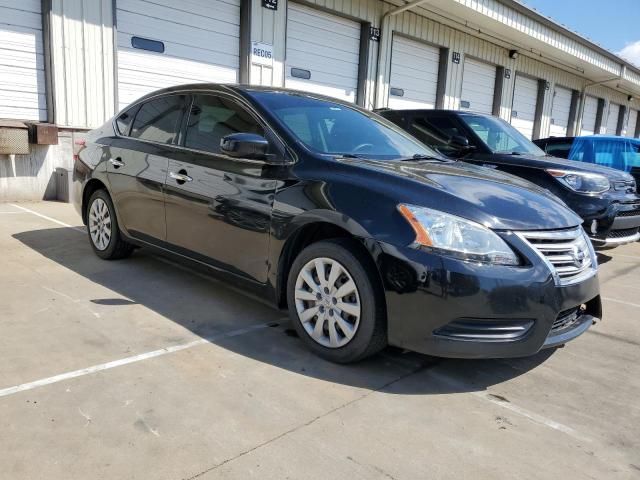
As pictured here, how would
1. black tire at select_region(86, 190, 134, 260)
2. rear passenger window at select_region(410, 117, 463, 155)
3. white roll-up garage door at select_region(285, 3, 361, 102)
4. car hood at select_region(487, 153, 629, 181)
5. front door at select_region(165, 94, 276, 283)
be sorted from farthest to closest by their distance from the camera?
1. white roll-up garage door at select_region(285, 3, 361, 102)
2. rear passenger window at select_region(410, 117, 463, 155)
3. car hood at select_region(487, 153, 629, 181)
4. black tire at select_region(86, 190, 134, 260)
5. front door at select_region(165, 94, 276, 283)

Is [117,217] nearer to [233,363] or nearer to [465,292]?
[233,363]

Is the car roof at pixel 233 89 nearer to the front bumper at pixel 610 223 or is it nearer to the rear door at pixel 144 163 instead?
the rear door at pixel 144 163

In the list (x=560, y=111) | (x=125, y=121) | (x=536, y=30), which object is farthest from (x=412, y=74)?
(x=125, y=121)

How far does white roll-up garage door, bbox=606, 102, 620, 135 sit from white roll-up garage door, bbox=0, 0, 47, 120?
2755 centimetres

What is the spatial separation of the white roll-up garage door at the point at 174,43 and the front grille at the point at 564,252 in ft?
26.7

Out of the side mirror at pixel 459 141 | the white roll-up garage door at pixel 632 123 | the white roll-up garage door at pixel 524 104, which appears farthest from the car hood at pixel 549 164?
the white roll-up garage door at pixel 632 123

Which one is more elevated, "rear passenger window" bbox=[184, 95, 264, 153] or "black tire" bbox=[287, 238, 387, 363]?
"rear passenger window" bbox=[184, 95, 264, 153]

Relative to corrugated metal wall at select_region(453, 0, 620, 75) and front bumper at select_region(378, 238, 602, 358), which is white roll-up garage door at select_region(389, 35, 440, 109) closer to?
corrugated metal wall at select_region(453, 0, 620, 75)

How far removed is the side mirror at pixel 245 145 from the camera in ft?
10.9

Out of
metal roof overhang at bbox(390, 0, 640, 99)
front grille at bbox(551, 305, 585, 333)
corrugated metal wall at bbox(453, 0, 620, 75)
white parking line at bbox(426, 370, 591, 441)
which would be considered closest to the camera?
white parking line at bbox(426, 370, 591, 441)

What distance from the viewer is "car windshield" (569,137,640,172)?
8.70 m

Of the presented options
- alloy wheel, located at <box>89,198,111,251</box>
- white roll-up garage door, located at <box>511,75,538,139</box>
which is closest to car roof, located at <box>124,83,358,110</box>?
alloy wheel, located at <box>89,198,111,251</box>

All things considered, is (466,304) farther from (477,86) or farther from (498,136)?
(477,86)

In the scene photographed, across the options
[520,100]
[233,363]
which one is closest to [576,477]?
[233,363]
